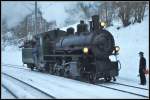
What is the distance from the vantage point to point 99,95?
14.9m

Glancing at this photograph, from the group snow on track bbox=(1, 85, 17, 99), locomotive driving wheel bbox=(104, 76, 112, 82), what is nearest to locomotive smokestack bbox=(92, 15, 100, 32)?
locomotive driving wheel bbox=(104, 76, 112, 82)

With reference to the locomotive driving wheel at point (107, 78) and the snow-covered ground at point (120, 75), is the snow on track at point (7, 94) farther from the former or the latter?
the locomotive driving wheel at point (107, 78)

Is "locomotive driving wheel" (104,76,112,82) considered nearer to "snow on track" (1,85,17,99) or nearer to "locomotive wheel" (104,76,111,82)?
"locomotive wheel" (104,76,111,82)

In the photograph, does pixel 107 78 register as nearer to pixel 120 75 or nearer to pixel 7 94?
pixel 120 75

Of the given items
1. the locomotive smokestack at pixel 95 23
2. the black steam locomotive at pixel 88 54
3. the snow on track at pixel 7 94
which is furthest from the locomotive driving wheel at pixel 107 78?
the snow on track at pixel 7 94

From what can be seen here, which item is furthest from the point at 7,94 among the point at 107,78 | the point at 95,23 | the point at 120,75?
the point at 120,75

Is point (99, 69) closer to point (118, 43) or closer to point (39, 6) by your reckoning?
point (118, 43)

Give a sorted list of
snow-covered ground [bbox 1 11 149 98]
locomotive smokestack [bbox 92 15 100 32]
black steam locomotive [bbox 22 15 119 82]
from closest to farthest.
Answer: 1. snow-covered ground [bbox 1 11 149 98]
2. black steam locomotive [bbox 22 15 119 82]
3. locomotive smokestack [bbox 92 15 100 32]

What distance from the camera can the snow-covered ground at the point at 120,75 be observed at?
1564 centimetres

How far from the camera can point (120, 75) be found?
2411 cm

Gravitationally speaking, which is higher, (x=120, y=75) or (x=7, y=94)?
(x=120, y=75)

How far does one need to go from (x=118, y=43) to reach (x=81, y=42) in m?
14.3

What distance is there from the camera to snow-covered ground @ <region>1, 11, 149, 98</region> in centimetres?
1564

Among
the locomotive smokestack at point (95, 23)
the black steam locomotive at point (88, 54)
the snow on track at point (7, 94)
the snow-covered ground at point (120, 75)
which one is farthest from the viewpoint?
the locomotive smokestack at point (95, 23)
